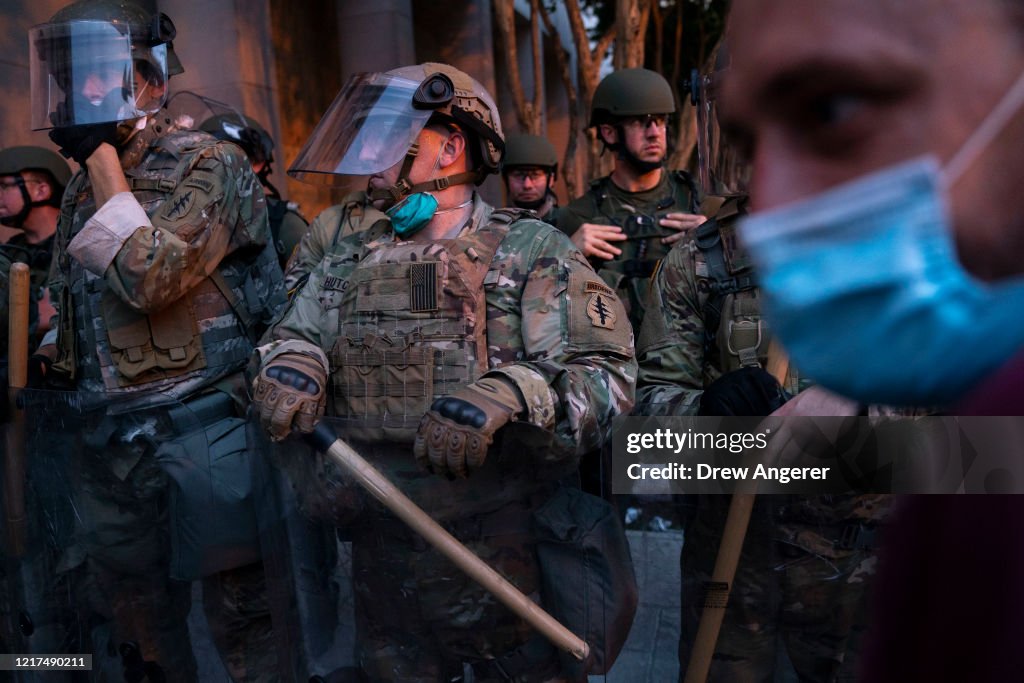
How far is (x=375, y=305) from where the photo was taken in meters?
2.49

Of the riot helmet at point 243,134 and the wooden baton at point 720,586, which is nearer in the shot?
the wooden baton at point 720,586

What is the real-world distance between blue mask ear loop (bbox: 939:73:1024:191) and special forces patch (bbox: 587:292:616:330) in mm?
1703

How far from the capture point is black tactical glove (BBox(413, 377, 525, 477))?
195cm

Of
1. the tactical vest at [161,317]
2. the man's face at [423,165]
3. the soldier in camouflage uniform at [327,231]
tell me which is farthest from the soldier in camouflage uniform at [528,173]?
the man's face at [423,165]

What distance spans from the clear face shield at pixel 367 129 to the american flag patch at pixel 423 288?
34cm

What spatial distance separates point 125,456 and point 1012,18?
108 inches

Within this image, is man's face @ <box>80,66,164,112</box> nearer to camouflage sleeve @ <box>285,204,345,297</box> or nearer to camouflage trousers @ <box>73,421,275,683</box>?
camouflage sleeve @ <box>285,204,345,297</box>

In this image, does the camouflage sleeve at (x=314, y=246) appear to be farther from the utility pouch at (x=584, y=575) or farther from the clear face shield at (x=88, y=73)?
the utility pouch at (x=584, y=575)

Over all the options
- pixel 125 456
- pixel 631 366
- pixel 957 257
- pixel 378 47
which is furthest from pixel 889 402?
pixel 378 47

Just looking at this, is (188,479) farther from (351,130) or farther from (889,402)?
Answer: (889,402)

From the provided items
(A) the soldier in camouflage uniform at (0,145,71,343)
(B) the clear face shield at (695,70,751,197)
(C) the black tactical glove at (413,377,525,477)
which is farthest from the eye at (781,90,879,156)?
(A) the soldier in camouflage uniform at (0,145,71,343)

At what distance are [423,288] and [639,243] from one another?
213 centimetres

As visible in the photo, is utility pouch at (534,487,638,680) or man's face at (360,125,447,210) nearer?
utility pouch at (534,487,638,680)

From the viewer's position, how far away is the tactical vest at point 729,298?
2668mm
